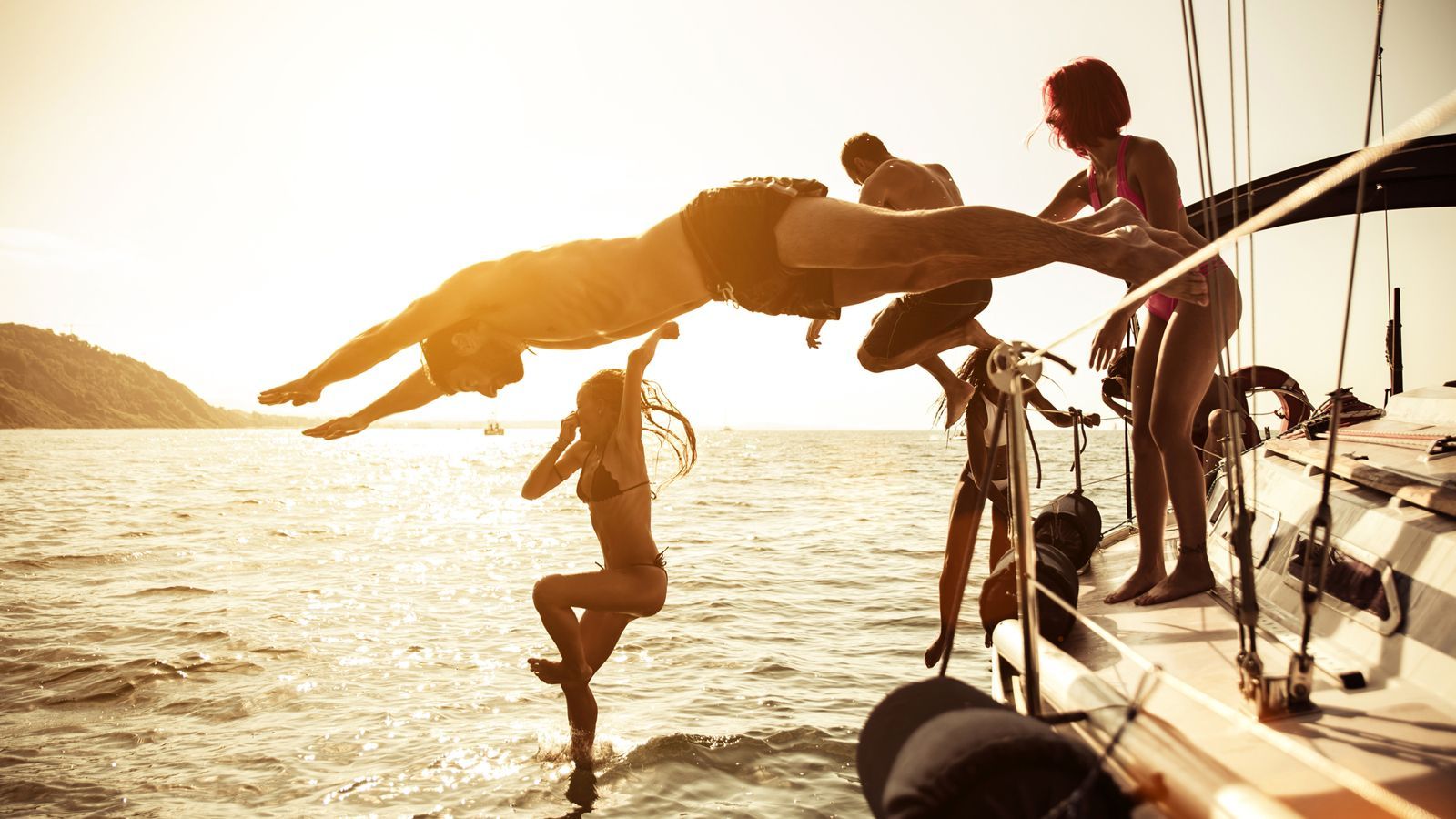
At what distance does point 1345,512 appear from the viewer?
3799 millimetres

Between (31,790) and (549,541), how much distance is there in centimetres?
1329

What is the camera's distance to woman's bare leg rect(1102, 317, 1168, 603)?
4434 mm

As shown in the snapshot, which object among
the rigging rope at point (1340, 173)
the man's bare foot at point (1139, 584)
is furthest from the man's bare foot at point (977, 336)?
the rigging rope at point (1340, 173)

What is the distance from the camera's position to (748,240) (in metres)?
3.43

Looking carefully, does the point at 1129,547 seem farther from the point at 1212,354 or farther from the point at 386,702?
the point at 386,702

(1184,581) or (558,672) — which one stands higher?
(1184,581)

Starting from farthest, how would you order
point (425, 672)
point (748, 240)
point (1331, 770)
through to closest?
point (425, 672) < point (748, 240) < point (1331, 770)

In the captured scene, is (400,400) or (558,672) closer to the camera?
(400,400)

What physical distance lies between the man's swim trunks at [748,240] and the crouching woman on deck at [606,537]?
8.08ft

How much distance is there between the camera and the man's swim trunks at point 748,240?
3.44 m

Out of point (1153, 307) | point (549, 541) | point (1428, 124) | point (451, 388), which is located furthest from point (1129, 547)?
point (549, 541)

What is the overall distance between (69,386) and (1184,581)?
20449 cm

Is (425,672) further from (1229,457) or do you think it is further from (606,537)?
(1229,457)

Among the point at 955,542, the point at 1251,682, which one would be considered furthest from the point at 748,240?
the point at 955,542
